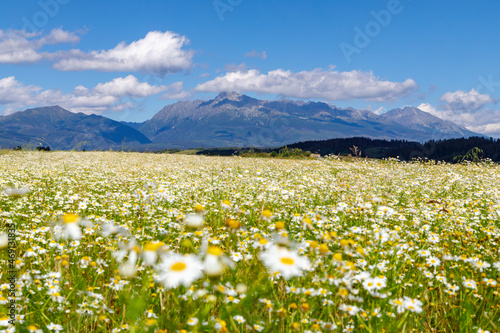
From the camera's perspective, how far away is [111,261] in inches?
170

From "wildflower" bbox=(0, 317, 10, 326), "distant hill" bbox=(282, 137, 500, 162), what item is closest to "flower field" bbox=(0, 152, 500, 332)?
"wildflower" bbox=(0, 317, 10, 326)

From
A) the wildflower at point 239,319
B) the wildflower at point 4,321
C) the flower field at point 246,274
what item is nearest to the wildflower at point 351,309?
the flower field at point 246,274

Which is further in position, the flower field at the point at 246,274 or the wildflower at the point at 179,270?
the flower field at the point at 246,274

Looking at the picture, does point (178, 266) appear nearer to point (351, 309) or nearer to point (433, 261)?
point (351, 309)

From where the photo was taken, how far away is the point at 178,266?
77.8 inches

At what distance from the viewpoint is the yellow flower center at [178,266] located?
1958 mm

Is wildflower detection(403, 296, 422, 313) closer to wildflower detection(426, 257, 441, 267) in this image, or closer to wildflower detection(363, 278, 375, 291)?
wildflower detection(363, 278, 375, 291)

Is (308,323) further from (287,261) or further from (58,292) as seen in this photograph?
(58,292)

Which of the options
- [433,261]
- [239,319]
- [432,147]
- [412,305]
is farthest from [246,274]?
[432,147]

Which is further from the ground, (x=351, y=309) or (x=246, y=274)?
(x=246, y=274)

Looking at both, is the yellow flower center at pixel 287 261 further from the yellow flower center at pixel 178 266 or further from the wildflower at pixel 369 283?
the wildflower at pixel 369 283

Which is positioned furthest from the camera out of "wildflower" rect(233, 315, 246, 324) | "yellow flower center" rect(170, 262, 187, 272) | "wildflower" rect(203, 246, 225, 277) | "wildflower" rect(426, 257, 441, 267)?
"wildflower" rect(426, 257, 441, 267)

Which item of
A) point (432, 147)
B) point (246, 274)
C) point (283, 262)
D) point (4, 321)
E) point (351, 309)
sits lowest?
point (351, 309)

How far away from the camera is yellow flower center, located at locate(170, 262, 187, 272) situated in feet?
6.43
